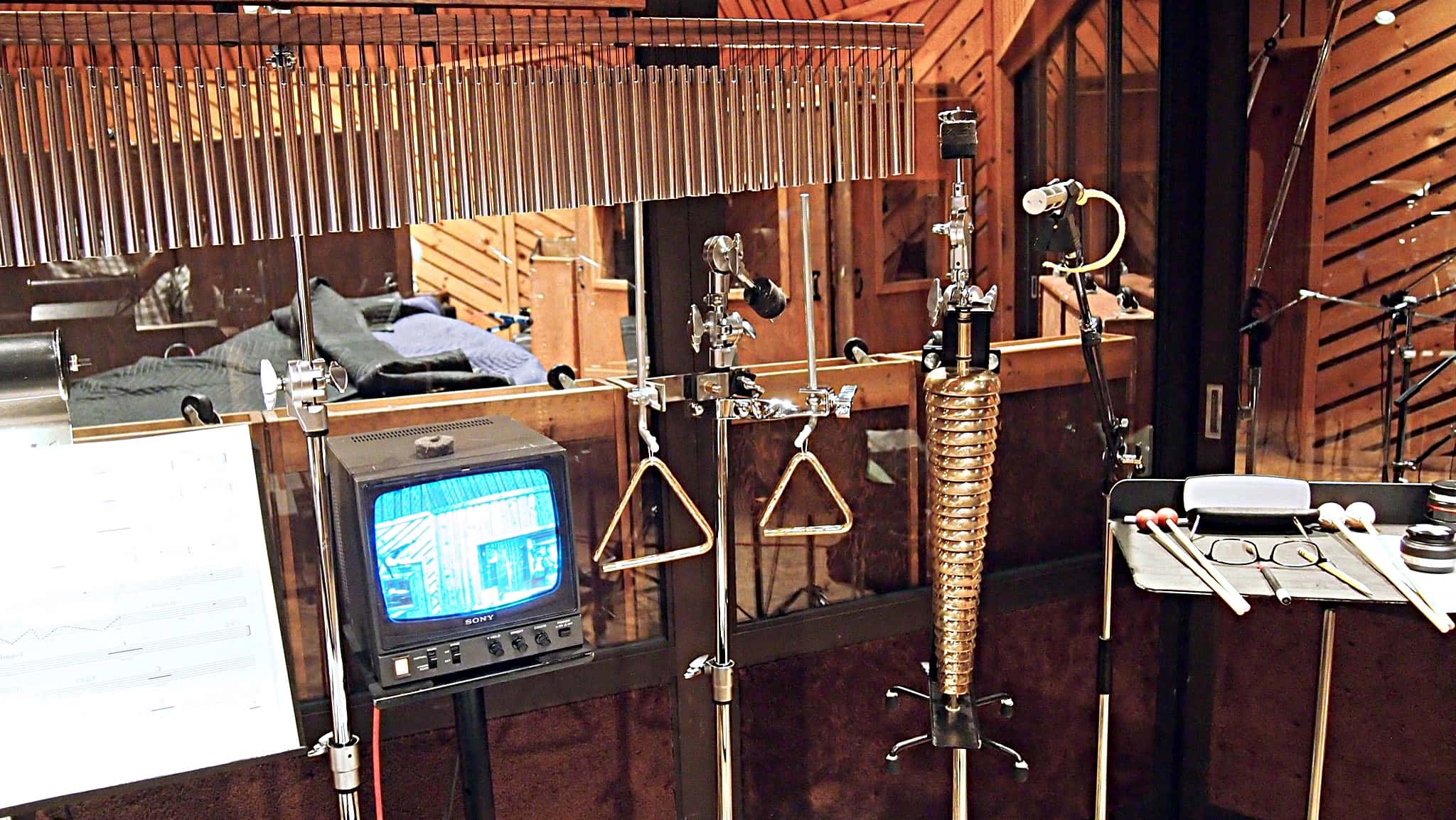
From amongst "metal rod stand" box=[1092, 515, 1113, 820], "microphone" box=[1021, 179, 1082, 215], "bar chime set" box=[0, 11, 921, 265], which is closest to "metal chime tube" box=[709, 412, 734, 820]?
"bar chime set" box=[0, 11, 921, 265]

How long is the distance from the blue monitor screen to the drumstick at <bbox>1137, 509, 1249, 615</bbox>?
4.22ft

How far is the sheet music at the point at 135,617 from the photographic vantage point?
2025 mm

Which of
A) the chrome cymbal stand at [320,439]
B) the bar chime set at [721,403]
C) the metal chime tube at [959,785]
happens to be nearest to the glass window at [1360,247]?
the metal chime tube at [959,785]

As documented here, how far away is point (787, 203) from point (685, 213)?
0.84 ft

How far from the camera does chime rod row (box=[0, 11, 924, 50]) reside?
2.05 metres

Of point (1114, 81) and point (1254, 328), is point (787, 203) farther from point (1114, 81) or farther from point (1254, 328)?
point (1254, 328)

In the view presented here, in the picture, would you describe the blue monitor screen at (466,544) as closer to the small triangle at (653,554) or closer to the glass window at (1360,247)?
the small triangle at (653,554)

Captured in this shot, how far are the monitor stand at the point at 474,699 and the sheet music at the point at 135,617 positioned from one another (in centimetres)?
26

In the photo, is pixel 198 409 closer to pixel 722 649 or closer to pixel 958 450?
pixel 722 649

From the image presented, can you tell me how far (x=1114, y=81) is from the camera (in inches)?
127

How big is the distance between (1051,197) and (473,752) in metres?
1.64

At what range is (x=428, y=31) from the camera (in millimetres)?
2299

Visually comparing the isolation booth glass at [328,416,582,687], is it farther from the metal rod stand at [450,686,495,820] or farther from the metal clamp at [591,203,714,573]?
the metal clamp at [591,203,714,573]

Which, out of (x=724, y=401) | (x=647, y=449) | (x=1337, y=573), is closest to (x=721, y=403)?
(x=724, y=401)
